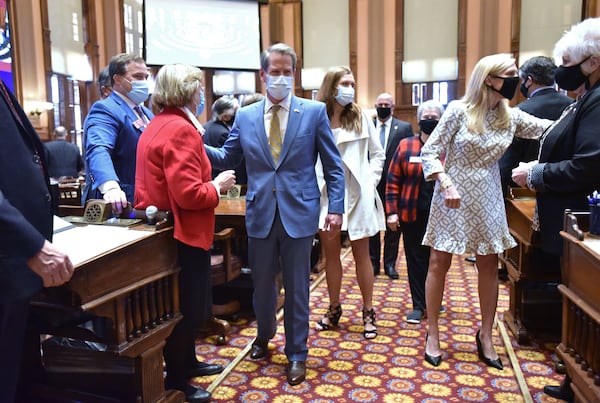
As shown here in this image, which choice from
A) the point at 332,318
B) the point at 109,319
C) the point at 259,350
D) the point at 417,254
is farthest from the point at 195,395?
the point at 417,254

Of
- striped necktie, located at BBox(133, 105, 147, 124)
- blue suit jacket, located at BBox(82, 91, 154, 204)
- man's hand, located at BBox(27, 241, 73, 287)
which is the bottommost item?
man's hand, located at BBox(27, 241, 73, 287)

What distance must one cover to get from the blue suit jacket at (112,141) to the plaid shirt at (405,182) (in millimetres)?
1588

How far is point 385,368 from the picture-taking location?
2.70m

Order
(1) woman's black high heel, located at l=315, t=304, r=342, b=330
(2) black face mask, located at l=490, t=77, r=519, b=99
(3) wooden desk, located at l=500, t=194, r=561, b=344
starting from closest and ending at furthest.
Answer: (2) black face mask, located at l=490, t=77, r=519, b=99 < (3) wooden desk, located at l=500, t=194, r=561, b=344 < (1) woman's black high heel, located at l=315, t=304, r=342, b=330

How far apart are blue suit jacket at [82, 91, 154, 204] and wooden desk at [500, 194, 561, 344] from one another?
83.1 inches

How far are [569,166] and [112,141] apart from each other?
2077mm

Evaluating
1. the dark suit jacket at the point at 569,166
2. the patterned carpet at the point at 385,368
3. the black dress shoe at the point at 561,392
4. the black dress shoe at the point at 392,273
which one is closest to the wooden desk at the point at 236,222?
the patterned carpet at the point at 385,368

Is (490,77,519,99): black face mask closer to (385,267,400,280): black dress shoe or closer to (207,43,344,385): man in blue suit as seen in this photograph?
(207,43,344,385): man in blue suit

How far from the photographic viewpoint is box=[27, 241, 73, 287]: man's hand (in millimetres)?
1367

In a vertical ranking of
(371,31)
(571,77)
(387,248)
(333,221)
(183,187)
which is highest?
(371,31)

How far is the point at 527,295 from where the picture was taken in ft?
10.1

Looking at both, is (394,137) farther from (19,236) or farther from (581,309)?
(19,236)

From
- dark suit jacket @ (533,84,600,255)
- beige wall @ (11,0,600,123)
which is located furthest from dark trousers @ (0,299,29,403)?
beige wall @ (11,0,600,123)

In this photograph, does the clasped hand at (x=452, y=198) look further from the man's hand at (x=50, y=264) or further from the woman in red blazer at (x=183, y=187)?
the man's hand at (x=50, y=264)
